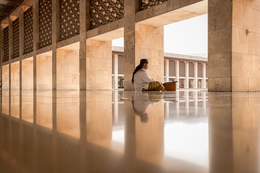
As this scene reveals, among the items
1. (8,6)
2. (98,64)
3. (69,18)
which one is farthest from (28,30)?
(98,64)

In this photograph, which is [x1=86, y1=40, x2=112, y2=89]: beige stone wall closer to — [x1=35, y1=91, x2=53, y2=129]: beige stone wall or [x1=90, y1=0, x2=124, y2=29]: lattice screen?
[x1=90, y1=0, x2=124, y2=29]: lattice screen

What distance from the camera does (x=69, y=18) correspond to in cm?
1415

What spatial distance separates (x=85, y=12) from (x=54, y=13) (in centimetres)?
372

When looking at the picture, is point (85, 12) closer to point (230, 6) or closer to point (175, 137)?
point (230, 6)

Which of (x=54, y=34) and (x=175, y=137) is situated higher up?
(x=54, y=34)

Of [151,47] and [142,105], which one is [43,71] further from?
[142,105]

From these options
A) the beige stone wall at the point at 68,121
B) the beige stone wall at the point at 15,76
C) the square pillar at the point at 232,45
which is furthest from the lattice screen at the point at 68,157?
the beige stone wall at the point at 15,76

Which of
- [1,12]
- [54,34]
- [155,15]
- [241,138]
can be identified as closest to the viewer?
[241,138]

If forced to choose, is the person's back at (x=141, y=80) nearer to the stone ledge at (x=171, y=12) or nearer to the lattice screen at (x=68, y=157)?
the stone ledge at (x=171, y=12)

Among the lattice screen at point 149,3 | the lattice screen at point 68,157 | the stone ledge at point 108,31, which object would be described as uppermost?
the lattice screen at point 149,3

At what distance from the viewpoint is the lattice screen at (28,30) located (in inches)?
745

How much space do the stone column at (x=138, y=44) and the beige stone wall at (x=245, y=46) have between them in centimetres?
371

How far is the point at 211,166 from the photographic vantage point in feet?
1.79

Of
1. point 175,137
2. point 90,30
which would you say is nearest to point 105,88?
point 90,30
